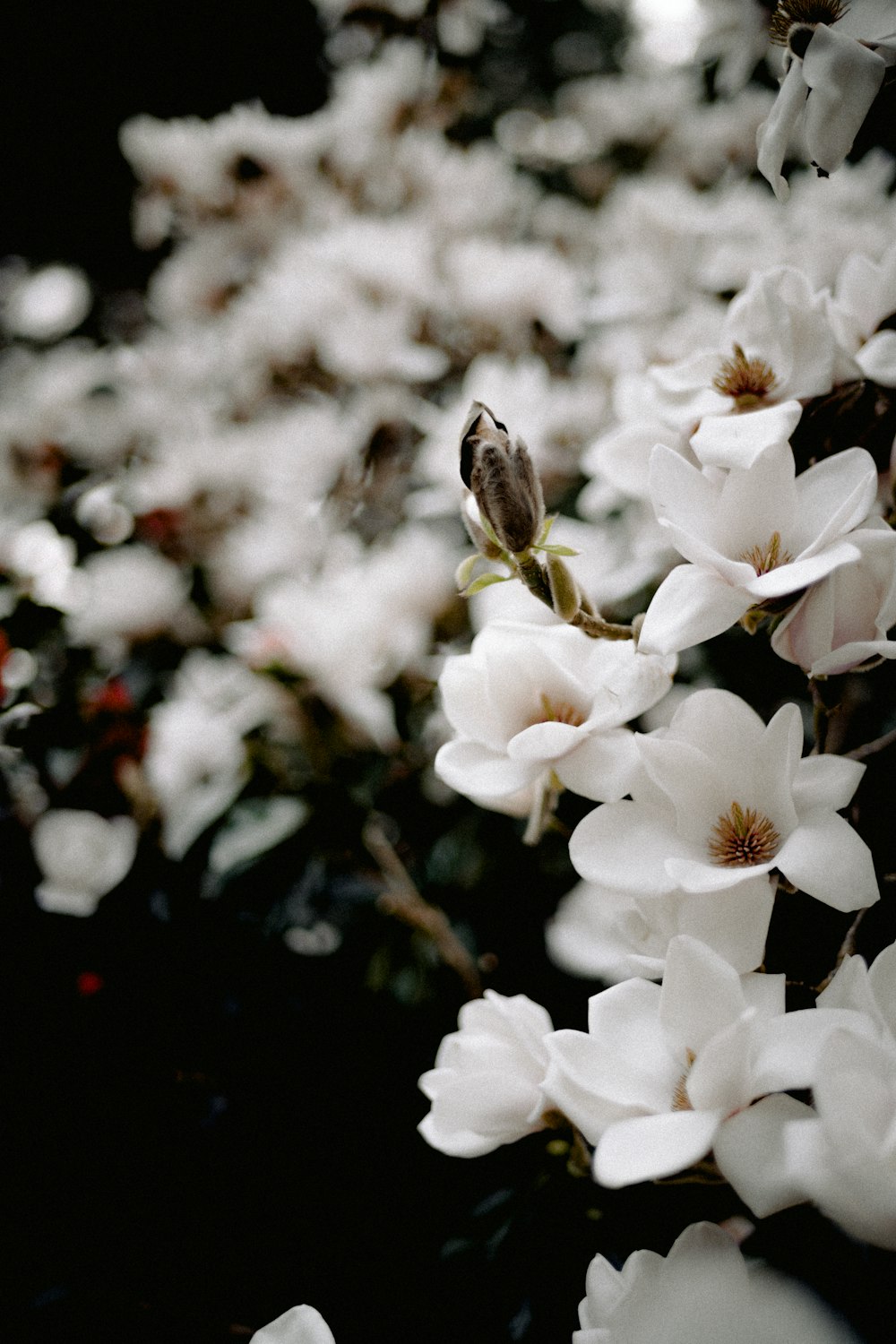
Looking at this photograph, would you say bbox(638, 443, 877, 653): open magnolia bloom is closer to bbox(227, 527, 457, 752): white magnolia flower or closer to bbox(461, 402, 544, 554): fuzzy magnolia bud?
bbox(461, 402, 544, 554): fuzzy magnolia bud

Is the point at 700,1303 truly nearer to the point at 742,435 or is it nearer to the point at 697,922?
the point at 697,922

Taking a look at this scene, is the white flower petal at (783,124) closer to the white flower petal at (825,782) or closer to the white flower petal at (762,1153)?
the white flower petal at (825,782)

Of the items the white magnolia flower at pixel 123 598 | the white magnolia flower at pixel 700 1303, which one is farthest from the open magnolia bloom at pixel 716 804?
the white magnolia flower at pixel 123 598

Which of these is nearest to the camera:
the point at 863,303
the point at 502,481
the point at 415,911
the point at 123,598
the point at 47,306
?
the point at 502,481

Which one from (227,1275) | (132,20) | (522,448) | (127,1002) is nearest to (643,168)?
(132,20)

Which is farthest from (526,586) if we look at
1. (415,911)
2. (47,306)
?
(47,306)

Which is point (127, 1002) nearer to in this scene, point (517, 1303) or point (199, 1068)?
point (199, 1068)
